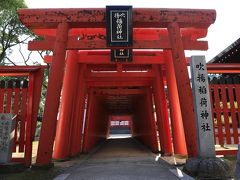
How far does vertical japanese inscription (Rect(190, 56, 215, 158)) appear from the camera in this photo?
16.4 feet

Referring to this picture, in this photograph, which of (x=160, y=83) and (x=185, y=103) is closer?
(x=185, y=103)

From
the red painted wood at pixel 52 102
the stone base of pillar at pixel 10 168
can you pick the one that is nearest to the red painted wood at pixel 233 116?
the red painted wood at pixel 52 102

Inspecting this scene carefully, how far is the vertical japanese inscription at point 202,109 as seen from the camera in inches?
197

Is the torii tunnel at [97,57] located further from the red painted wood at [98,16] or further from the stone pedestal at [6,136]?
the stone pedestal at [6,136]

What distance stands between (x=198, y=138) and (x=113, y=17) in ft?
13.5

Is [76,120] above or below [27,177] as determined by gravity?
above

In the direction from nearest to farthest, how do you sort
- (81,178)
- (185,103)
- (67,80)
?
(81,178) → (185,103) → (67,80)

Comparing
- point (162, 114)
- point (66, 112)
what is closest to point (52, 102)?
point (66, 112)

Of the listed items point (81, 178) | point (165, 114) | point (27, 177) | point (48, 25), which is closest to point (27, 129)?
point (27, 177)

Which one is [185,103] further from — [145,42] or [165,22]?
[165,22]

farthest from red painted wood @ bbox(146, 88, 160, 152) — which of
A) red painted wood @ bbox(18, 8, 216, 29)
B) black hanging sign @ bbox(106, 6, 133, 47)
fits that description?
black hanging sign @ bbox(106, 6, 133, 47)

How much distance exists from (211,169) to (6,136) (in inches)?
202

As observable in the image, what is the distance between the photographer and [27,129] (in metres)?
6.09

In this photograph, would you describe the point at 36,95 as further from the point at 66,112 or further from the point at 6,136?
the point at 66,112
